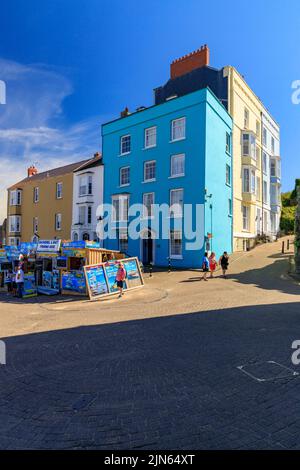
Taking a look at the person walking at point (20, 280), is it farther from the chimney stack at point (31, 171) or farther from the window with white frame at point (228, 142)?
the chimney stack at point (31, 171)

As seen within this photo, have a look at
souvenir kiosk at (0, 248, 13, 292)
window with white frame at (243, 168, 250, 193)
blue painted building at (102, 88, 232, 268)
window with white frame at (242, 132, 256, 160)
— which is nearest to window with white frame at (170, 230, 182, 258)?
blue painted building at (102, 88, 232, 268)

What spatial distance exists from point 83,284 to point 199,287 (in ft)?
19.6

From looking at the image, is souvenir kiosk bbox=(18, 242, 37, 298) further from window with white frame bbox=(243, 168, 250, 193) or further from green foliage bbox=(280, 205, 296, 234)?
green foliage bbox=(280, 205, 296, 234)

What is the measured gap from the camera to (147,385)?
4945 mm

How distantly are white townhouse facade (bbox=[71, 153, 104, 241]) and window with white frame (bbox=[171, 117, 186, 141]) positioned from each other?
29.1 feet

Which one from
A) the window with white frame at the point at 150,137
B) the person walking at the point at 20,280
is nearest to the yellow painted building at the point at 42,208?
the window with white frame at the point at 150,137

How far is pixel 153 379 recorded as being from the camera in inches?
204

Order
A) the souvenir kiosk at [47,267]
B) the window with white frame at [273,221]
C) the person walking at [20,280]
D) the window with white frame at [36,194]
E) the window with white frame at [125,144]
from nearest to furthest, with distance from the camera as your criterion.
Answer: the person walking at [20,280] → the souvenir kiosk at [47,267] → the window with white frame at [125,144] → the window with white frame at [273,221] → the window with white frame at [36,194]

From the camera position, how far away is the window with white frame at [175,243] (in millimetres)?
24531

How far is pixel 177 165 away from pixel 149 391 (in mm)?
22705

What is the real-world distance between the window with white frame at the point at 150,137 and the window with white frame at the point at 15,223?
953 inches

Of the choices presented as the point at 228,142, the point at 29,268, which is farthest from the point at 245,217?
the point at 29,268

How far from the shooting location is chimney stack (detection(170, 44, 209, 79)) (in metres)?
30.1

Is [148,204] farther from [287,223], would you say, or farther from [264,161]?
[287,223]
